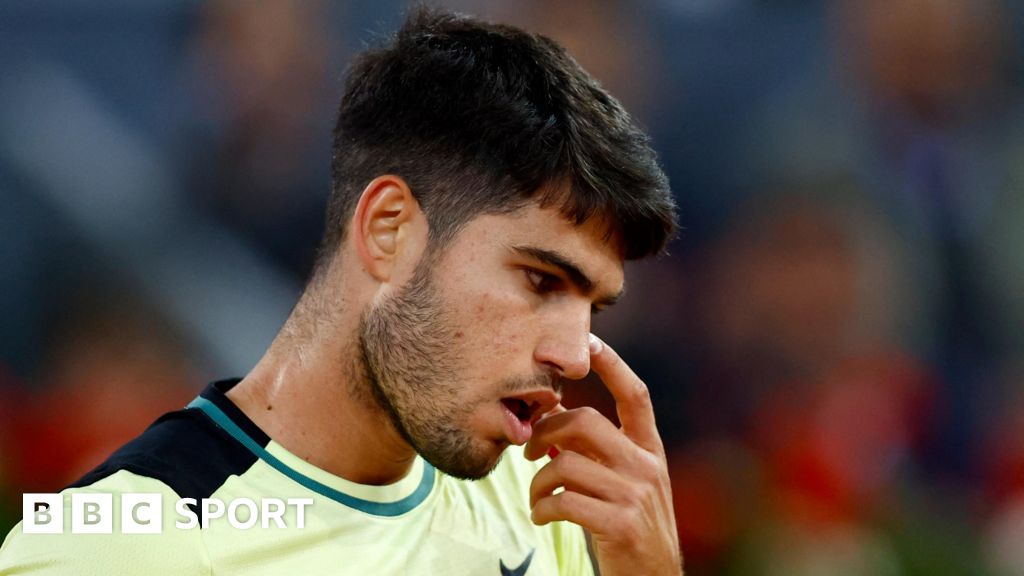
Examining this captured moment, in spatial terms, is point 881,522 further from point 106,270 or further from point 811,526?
point 106,270

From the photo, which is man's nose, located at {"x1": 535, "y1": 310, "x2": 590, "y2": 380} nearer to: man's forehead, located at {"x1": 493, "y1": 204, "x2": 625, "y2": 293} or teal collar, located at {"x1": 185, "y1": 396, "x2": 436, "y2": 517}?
man's forehead, located at {"x1": 493, "y1": 204, "x2": 625, "y2": 293}

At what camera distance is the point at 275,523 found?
190 centimetres

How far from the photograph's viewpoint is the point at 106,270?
165 inches

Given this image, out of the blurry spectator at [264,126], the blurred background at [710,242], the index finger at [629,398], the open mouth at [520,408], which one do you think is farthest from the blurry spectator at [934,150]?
the open mouth at [520,408]

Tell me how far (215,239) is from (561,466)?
258 centimetres

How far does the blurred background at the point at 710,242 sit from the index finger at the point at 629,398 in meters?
2.07

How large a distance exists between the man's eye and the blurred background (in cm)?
223

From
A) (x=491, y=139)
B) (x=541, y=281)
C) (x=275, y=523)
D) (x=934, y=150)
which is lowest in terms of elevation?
(x=275, y=523)

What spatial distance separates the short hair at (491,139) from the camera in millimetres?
2017

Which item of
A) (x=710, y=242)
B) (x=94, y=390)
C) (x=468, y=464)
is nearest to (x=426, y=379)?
(x=468, y=464)

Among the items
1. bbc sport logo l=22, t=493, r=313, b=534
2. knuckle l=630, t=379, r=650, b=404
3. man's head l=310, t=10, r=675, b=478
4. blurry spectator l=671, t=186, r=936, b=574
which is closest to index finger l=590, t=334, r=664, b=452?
knuckle l=630, t=379, r=650, b=404

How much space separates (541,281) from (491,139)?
0.94ft

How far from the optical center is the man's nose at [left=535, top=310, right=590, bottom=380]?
1963mm

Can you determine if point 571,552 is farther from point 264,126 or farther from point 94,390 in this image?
point 264,126
